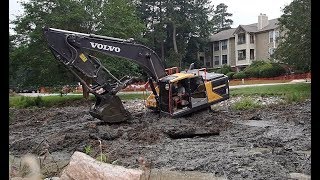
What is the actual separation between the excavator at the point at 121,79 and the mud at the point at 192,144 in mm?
423

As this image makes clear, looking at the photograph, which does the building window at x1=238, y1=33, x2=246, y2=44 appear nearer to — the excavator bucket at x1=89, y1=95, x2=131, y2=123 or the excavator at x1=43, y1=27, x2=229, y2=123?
the excavator at x1=43, y1=27, x2=229, y2=123

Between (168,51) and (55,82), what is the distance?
89.3ft

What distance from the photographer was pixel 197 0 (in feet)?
171

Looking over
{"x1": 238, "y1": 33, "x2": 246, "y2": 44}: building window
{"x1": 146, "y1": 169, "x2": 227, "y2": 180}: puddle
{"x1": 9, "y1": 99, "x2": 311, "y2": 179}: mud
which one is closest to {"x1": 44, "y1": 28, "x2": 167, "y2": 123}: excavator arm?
{"x1": 9, "y1": 99, "x2": 311, "y2": 179}: mud

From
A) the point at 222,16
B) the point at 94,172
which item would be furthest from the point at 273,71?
the point at 222,16

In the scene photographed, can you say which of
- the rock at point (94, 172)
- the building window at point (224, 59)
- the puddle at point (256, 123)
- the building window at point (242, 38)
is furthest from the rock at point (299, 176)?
the building window at point (224, 59)

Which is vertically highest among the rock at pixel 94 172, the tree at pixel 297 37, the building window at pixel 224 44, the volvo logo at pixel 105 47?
the building window at pixel 224 44

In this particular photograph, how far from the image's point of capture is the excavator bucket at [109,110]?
11.3m

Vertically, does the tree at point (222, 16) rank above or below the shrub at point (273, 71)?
above

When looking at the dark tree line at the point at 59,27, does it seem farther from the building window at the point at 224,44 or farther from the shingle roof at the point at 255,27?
the building window at the point at 224,44

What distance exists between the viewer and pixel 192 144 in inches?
355

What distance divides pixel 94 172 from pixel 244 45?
167 ft
